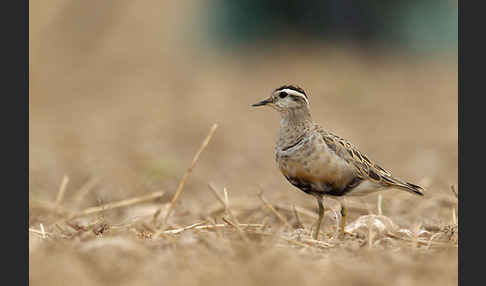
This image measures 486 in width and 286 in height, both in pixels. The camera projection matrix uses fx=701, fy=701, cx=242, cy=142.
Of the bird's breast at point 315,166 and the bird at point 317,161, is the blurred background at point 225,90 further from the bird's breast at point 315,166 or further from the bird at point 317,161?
the bird's breast at point 315,166

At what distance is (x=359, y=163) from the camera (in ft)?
16.6

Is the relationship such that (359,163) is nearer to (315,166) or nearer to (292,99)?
(315,166)

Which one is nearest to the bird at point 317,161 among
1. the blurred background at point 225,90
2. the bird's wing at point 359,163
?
the bird's wing at point 359,163

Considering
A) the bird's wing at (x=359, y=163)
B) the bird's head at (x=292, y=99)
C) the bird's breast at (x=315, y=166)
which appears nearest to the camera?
the bird's breast at (x=315, y=166)

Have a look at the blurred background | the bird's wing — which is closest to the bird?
the bird's wing

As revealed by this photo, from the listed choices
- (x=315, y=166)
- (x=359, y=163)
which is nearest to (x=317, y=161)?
(x=315, y=166)

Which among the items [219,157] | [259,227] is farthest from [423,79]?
[259,227]

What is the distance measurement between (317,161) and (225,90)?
9.86 metres

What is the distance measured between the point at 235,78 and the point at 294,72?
141cm

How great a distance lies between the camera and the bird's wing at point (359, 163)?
197 inches

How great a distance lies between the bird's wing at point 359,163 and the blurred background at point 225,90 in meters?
0.78

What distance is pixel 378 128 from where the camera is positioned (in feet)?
39.2

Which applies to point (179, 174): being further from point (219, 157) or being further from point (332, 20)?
point (332, 20)

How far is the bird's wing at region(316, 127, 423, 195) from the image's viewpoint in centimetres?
499
